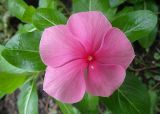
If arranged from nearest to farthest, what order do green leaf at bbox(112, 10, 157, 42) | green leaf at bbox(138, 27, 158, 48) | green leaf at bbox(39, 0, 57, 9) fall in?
green leaf at bbox(112, 10, 157, 42), green leaf at bbox(39, 0, 57, 9), green leaf at bbox(138, 27, 158, 48)

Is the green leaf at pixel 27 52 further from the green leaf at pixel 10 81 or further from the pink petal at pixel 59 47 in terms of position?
the pink petal at pixel 59 47

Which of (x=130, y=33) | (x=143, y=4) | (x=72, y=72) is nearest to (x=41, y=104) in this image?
(x=143, y=4)

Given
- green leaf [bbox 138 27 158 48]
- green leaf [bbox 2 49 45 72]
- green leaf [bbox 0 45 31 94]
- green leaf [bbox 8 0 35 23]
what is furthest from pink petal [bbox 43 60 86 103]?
green leaf [bbox 138 27 158 48]

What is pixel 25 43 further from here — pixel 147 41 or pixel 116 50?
pixel 147 41

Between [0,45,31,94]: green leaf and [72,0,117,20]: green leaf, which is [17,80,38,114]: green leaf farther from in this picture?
[72,0,117,20]: green leaf

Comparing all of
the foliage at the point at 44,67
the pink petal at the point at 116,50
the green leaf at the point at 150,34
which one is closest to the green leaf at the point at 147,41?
the green leaf at the point at 150,34

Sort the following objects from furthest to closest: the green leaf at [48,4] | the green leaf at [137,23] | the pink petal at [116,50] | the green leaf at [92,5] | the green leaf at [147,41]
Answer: the green leaf at [147,41] < the green leaf at [48,4] < the green leaf at [92,5] < the green leaf at [137,23] < the pink petal at [116,50]
